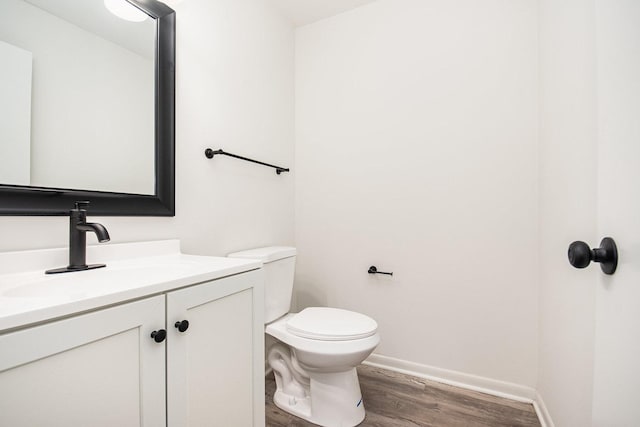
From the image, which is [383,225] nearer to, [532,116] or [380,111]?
[380,111]

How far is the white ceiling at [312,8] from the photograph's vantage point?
1.95m

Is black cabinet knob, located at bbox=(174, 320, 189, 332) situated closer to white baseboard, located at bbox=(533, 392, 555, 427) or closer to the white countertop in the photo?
the white countertop

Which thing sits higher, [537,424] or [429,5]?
[429,5]

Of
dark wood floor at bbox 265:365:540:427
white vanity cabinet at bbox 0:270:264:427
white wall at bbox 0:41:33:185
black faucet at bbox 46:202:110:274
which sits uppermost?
white wall at bbox 0:41:33:185

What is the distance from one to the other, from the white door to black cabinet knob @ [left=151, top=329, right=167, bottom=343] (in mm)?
905

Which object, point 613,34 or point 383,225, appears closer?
point 613,34

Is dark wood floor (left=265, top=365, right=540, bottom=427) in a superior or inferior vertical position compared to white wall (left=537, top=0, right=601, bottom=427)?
inferior

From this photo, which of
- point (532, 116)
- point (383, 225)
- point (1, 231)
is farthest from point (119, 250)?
point (532, 116)

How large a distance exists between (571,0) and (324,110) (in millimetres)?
1382

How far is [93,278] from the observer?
0.85m

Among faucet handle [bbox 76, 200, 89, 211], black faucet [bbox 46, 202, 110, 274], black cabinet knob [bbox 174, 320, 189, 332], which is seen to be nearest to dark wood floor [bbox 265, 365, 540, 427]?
black cabinet knob [bbox 174, 320, 189, 332]

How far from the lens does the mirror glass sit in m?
0.87

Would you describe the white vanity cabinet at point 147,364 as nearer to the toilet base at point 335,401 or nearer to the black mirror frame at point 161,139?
the toilet base at point 335,401

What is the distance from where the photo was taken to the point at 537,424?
1373 millimetres
